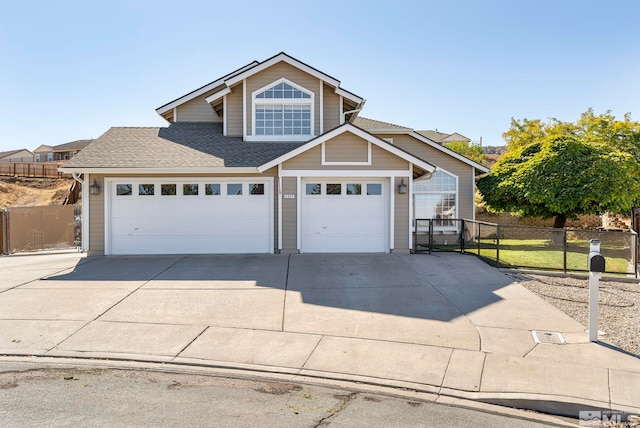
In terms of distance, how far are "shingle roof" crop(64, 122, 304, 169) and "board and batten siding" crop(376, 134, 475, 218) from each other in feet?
24.2

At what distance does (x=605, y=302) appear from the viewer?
940cm

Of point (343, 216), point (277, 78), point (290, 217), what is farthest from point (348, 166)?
point (277, 78)

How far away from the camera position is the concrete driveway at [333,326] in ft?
19.1

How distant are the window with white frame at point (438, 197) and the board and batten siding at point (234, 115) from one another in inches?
344

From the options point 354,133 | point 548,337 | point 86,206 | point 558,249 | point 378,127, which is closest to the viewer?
point 548,337

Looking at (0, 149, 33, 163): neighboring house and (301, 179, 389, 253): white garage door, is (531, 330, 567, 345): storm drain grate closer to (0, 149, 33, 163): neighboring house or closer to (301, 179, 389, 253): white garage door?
(301, 179, 389, 253): white garage door

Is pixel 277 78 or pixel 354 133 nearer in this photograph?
pixel 354 133

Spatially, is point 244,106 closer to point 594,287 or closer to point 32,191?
Result: point 594,287

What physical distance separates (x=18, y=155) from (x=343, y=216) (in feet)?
263

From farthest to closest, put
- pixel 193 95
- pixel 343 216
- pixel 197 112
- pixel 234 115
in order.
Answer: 1. pixel 197 112
2. pixel 193 95
3. pixel 234 115
4. pixel 343 216

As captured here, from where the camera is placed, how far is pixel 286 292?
32.3ft

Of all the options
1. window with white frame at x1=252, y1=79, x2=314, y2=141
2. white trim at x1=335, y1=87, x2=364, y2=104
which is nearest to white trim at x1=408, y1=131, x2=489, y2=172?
white trim at x1=335, y1=87, x2=364, y2=104

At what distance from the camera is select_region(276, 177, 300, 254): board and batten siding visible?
14273 millimetres

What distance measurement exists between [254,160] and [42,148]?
74.4 meters
